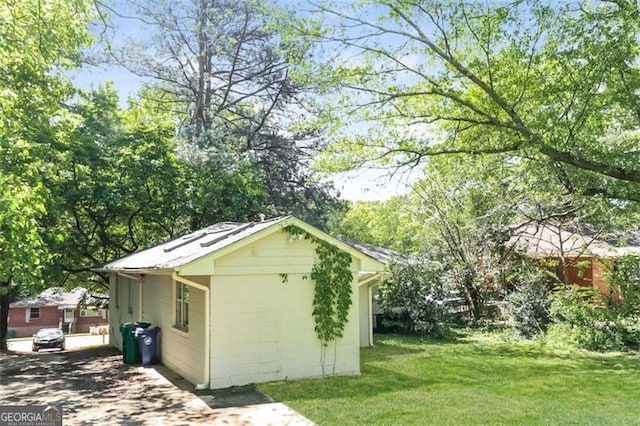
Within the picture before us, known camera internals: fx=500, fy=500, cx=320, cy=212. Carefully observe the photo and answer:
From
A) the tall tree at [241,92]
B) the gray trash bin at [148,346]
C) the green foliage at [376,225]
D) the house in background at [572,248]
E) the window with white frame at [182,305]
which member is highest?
the tall tree at [241,92]

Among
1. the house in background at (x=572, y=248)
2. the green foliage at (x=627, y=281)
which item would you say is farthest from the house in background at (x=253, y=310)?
Answer: the house in background at (x=572, y=248)

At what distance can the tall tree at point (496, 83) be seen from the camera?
8.28 m

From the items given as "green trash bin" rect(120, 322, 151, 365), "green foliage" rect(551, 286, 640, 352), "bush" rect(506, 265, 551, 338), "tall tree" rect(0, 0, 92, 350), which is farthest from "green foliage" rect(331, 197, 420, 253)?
"tall tree" rect(0, 0, 92, 350)

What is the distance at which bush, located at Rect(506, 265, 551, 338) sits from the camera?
612 inches

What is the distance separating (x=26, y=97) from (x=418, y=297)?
479 inches

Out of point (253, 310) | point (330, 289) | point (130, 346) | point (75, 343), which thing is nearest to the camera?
point (253, 310)

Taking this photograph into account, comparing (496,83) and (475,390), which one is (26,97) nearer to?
(496,83)

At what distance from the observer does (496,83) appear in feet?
32.1

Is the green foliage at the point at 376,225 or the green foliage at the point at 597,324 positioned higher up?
the green foliage at the point at 376,225

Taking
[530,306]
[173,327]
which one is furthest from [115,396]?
[530,306]

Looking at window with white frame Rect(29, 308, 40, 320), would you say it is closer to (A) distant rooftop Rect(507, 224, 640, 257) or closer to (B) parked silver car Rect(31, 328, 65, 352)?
(B) parked silver car Rect(31, 328, 65, 352)

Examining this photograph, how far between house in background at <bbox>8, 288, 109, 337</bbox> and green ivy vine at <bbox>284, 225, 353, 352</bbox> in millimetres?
38008

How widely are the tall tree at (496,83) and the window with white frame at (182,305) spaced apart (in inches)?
192

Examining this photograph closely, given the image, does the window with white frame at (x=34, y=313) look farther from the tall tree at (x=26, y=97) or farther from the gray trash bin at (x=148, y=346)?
the gray trash bin at (x=148, y=346)
